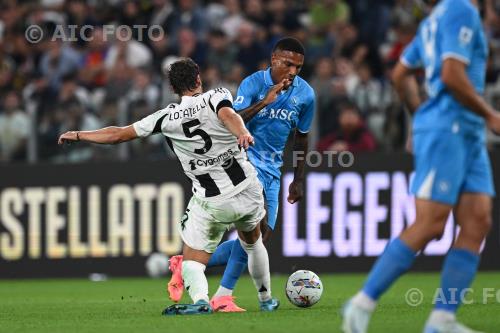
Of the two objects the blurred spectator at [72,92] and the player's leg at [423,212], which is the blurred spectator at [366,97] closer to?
the blurred spectator at [72,92]

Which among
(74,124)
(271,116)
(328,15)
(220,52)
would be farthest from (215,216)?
(328,15)

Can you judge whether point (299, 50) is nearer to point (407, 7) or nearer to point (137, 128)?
point (137, 128)

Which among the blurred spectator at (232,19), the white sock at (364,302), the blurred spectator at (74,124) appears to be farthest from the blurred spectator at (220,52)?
the white sock at (364,302)

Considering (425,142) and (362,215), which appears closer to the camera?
(425,142)

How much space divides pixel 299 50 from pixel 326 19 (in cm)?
823

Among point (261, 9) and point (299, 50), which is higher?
point (261, 9)

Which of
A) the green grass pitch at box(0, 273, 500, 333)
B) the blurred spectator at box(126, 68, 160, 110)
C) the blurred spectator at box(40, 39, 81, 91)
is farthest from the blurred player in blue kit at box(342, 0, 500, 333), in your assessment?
the blurred spectator at box(40, 39, 81, 91)

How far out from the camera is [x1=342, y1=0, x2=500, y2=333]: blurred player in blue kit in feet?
21.5

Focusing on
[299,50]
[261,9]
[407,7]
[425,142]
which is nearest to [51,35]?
[261,9]

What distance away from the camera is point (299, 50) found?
32.8 feet

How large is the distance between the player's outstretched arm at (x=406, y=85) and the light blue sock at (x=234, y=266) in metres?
3.06

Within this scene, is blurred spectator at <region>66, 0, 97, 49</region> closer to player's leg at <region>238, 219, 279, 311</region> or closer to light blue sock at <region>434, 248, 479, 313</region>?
player's leg at <region>238, 219, 279, 311</region>

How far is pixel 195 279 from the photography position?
8.98 m

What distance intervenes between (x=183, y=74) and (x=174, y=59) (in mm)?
8920
